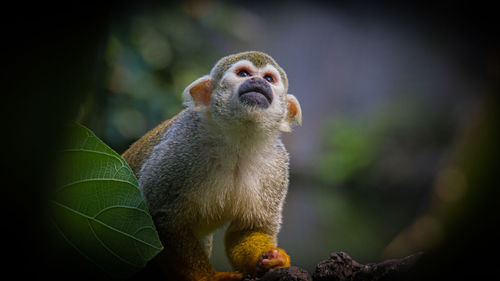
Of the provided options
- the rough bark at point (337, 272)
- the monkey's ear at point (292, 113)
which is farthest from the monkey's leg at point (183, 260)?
the monkey's ear at point (292, 113)

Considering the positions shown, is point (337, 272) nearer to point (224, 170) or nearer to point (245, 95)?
point (224, 170)

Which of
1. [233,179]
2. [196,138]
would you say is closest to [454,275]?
[233,179]

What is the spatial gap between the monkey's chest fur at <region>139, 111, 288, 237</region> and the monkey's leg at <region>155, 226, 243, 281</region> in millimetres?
96

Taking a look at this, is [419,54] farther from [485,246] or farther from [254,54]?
[485,246]

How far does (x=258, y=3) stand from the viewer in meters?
9.55

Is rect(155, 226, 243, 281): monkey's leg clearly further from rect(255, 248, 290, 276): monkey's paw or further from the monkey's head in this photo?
the monkey's head

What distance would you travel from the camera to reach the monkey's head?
2193 millimetres

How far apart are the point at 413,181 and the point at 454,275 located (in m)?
7.02

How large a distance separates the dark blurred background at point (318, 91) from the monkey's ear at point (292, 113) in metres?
0.94

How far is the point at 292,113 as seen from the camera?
2557 millimetres

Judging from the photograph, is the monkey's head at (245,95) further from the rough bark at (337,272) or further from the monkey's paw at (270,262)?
the rough bark at (337,272)

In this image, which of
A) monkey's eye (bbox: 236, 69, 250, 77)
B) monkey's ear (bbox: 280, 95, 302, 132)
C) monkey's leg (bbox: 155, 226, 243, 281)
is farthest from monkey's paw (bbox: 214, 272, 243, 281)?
monkey's eye (bbox: 236, 69, 250, 77)

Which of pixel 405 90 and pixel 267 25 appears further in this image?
pixel 267 25

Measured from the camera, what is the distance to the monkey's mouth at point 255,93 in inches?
85.4
